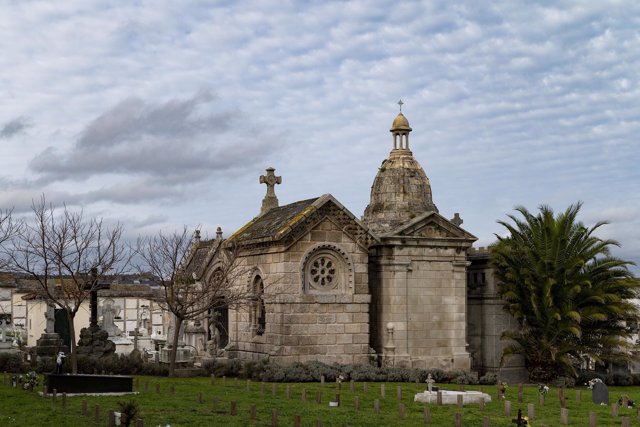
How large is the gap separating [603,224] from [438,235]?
6.77 meters

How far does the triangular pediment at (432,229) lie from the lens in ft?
110

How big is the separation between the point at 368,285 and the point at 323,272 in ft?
6.00

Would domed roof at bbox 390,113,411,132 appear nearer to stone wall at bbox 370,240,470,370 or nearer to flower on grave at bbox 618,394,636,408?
stone wall at bbox 370,240,470,370

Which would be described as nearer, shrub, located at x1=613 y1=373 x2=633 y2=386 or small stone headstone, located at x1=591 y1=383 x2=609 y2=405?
small stone headstone, located at x1=591 y1=383 x2=609 y2=405

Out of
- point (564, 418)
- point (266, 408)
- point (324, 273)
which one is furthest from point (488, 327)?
point (266, 408)

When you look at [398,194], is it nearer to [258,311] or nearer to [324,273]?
[324,273]

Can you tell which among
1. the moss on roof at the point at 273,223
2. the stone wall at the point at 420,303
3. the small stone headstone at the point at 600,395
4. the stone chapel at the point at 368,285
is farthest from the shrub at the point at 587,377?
the moss on roof at the point at 273,223

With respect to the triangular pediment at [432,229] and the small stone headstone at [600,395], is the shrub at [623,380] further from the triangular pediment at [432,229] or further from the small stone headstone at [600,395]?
the small stone headstone at [600,395]

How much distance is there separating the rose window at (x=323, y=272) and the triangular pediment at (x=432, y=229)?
253cm

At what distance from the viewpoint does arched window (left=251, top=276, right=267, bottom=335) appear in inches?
1324

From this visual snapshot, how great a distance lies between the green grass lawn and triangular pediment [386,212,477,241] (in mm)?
6685

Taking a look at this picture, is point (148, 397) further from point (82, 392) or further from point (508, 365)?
point (508, 365)

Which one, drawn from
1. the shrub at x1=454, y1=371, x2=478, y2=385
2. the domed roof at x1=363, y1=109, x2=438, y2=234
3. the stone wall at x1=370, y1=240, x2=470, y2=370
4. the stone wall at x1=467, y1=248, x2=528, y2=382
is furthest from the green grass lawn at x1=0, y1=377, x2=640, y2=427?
the domed roof at x1=363, y1=109, x2=438, y2=234

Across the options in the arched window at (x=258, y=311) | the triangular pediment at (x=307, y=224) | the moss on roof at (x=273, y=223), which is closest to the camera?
the triangular pediment at (x=307, y=224)
